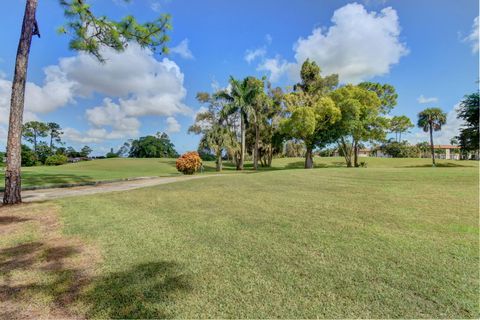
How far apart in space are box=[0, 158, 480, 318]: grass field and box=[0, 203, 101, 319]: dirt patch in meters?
0.02

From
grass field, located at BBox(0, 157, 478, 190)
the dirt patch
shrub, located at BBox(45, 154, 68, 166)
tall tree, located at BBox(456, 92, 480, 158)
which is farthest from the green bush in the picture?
tall tree, located at BBox(456, 92, 480, 158)

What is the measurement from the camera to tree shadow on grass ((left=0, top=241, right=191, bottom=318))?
247cm

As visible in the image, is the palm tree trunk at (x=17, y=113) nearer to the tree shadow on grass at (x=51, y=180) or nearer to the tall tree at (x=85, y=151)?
the tree shadow on grass at (x=51, y=180)

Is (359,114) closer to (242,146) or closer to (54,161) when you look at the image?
(242,146)

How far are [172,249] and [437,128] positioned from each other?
151 ft

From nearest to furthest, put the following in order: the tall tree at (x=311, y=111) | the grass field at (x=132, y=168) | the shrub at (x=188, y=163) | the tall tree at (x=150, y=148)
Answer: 1. the grass field at (x=132, y=168)
2. the shrub at (x=188, y=163)
3. the tall tree at (x=311, y=111)
4. the tall tree at (x=150, y=148)

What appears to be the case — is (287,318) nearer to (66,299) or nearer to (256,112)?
(66,299)

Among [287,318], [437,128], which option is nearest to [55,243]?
[287,318]

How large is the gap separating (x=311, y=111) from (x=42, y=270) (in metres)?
23.7

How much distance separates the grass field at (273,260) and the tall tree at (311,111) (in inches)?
731

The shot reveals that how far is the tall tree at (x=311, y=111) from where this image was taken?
24.4 metres

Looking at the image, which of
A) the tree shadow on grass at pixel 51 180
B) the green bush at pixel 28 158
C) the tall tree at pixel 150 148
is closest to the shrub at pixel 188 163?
the tree shadow on grass at pixel 51 180

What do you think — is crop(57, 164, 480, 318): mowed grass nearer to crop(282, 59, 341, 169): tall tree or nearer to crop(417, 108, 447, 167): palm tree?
crop(282, 59, 341, 169): tall tree

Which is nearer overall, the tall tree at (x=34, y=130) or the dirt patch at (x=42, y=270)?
the dirt patch at (x=42, y=270)
